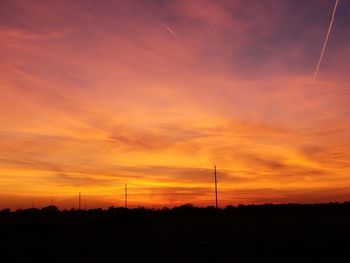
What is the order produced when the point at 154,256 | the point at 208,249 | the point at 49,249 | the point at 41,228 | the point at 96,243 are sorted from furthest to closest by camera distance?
the point at 41,228
the point at 96,243
the point at 49,249
the point at 208,249
the point at 154,256

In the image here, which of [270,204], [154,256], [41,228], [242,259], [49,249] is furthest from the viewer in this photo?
[270,204]

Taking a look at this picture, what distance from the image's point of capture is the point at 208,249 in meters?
23.7

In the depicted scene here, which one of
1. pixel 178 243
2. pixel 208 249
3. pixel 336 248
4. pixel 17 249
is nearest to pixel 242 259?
pixel 208 249

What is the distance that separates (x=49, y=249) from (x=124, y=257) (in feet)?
23.0

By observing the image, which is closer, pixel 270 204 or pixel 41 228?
pixel 41 228

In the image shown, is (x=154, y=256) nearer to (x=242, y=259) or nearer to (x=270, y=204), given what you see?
(x=242, y=259)

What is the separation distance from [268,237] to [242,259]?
30.9 feet

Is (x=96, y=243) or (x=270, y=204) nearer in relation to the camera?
(x=96, y=243)

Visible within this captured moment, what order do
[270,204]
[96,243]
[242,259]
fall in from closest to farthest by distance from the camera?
[242,259] < [96,243] < [270,204]

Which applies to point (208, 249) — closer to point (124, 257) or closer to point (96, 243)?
point (124, 257)

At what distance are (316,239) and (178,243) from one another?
29.7ft

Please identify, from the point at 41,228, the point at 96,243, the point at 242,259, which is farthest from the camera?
the point at 41,228

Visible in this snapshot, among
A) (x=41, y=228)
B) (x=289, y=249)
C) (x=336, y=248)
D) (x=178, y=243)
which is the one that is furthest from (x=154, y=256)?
(x=41, y=228)

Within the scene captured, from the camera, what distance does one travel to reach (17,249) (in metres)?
26.6
